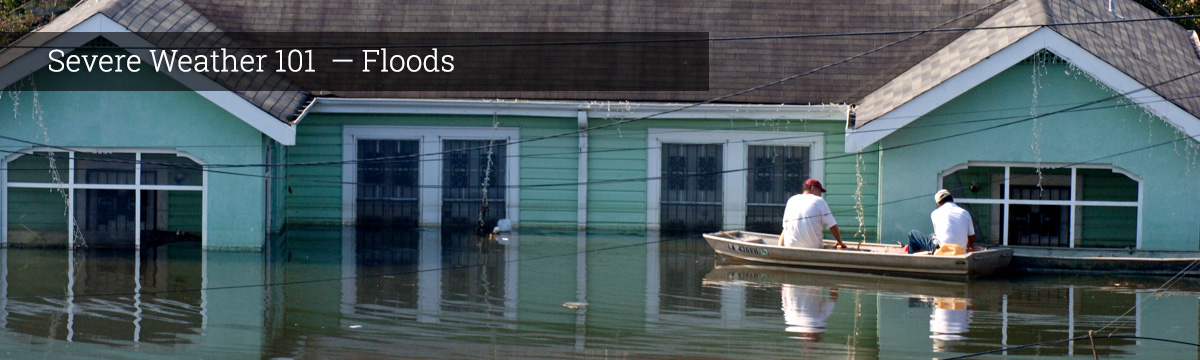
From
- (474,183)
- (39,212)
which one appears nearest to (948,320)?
(474,183)

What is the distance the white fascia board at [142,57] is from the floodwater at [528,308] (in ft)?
6.33

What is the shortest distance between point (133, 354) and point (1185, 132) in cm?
1403

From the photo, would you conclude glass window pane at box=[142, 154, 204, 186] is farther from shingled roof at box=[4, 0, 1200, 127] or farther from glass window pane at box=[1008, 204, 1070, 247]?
glass window pane at box=[1008, 204, 1070, 247]

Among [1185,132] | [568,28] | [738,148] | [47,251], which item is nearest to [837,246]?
[738,148]

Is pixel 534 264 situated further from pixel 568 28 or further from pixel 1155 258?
pixel 1155 258

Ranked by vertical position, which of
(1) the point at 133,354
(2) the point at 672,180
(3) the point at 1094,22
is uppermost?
(3) the point at 1094,22

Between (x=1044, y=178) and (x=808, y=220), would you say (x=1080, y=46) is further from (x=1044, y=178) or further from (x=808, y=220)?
(x=808, y=220)

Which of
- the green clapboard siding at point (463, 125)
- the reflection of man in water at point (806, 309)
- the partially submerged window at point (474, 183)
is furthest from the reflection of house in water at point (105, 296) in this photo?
the reflection of man in water at point (806, 309)

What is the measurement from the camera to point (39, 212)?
17.5 meters

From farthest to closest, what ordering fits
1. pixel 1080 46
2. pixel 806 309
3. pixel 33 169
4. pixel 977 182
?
pixel 977 182 < pixel 33 169 < pixel 1080 46 < pixel 806 309

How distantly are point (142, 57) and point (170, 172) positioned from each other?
322cm

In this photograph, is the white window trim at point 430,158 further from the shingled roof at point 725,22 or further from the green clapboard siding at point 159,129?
the green clapboard siding at point 159,129

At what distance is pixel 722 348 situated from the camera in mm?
10570

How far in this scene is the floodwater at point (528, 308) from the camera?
416 inches
